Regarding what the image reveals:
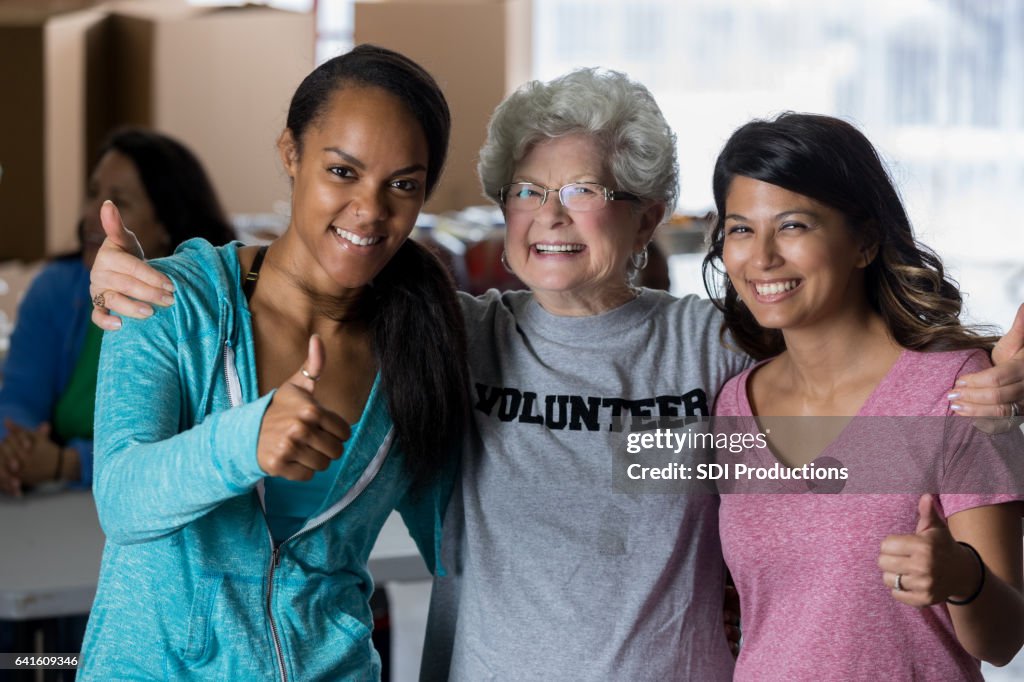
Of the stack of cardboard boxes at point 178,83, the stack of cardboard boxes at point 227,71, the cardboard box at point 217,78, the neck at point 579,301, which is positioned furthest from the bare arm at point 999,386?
the cardboard box at point 217,78

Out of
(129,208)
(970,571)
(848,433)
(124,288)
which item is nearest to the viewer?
(970,571)

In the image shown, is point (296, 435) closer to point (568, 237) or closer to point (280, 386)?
point (280, 386)

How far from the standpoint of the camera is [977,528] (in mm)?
1298

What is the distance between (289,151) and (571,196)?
0.40 meters

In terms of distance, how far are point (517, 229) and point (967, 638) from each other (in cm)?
78

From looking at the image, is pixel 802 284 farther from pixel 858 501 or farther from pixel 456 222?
pixel 456 222

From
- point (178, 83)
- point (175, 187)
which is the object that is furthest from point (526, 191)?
point (178, 83)

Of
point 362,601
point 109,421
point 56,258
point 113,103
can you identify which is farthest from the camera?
point 113,103

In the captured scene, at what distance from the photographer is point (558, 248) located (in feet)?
5.28

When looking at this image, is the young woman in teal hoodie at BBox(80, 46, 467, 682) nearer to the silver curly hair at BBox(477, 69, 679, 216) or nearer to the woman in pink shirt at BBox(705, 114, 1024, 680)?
the silver curly hair at BBox(477, 69, 679, 216)

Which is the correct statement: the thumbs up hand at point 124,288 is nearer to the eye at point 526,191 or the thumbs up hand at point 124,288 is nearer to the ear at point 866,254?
the eye at point 526,191

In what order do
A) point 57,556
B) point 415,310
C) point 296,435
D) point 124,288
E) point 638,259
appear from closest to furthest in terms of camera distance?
point 296,435
point 124,288
point 415,310
point 638,259
point 57,556

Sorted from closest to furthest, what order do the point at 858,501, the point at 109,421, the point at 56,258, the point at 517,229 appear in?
1. the point at 109,421
2. the point at 858,501
3. the point at 517,229
4. the point at 56,258

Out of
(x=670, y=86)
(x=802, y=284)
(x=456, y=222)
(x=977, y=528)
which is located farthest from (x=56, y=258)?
(x=670, y=86)
